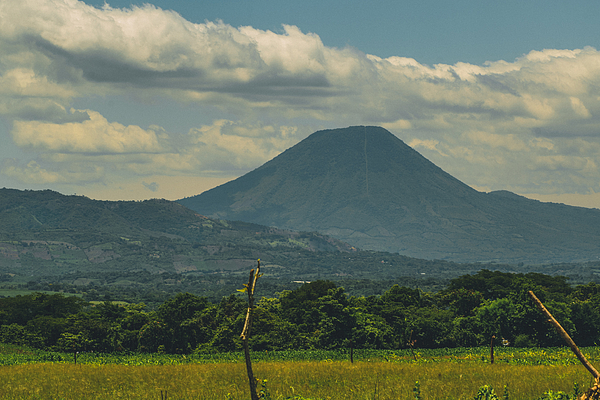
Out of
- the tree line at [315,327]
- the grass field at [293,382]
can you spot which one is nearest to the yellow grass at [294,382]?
the grass field at [293,382]

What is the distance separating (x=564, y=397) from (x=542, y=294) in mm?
73105

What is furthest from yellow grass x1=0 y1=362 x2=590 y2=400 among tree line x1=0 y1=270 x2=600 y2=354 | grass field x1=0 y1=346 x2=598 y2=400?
tree line x1=0 y1=270 x2=600 y2=354

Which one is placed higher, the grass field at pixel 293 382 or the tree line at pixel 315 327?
the grass field at pixel 293 382

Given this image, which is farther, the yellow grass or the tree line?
the tree line

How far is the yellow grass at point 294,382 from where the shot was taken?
26172mm

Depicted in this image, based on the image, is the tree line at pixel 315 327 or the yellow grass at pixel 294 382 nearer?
the yellow grass at pixel 294 382

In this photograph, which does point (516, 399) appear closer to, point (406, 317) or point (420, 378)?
point (420, 378)

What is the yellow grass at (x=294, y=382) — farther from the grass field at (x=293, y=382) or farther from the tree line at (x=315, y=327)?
the tree line at (x=315, y=327)

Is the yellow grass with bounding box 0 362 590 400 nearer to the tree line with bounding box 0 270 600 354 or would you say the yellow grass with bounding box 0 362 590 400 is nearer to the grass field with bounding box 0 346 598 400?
the grass field with bounding box 0 346 598 400

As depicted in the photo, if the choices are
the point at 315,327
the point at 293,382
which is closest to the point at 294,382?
the point at 293,382

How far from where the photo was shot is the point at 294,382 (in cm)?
3059

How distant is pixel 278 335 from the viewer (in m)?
79.8

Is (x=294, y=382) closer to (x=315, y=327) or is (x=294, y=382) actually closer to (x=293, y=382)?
(x=293, y=382)

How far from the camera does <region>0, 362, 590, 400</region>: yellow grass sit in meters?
26.2
